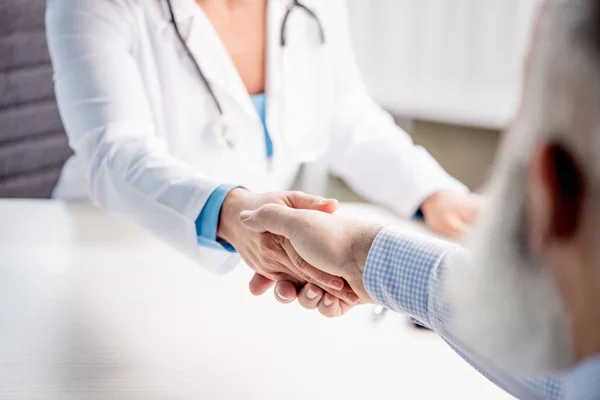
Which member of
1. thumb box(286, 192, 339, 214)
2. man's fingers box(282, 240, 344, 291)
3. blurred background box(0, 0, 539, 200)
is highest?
thumb box(286, 192, 339, 214)

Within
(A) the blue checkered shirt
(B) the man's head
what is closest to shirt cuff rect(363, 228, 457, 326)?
(A) the blue checkered shirt

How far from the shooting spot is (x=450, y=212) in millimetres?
1192

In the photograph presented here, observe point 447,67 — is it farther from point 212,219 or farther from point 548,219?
point 548,219

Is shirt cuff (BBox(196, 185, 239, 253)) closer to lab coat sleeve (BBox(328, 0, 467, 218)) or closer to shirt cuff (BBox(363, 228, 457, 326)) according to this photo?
shirt cuff (BBox(363, 228, 457, 326))

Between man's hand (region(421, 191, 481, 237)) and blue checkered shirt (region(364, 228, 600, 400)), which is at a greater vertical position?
blue checkered shirt (region(364, 228, 600, 400))

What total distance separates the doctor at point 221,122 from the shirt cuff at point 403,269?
92mm

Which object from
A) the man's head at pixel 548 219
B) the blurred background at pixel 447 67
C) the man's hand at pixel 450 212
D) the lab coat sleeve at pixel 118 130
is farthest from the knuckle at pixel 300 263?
the blurred background at pixel 447 67

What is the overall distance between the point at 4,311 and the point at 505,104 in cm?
189

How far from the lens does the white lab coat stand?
1.05m

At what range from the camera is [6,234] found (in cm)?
114

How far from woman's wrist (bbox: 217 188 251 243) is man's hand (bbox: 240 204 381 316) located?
4 centimetres

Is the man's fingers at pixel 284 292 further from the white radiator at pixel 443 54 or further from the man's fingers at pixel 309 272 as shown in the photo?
the white radiator at pixel 443 54

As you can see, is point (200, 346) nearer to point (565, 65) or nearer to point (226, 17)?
point (565, 65)

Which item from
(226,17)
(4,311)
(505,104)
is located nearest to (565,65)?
(4,311)
